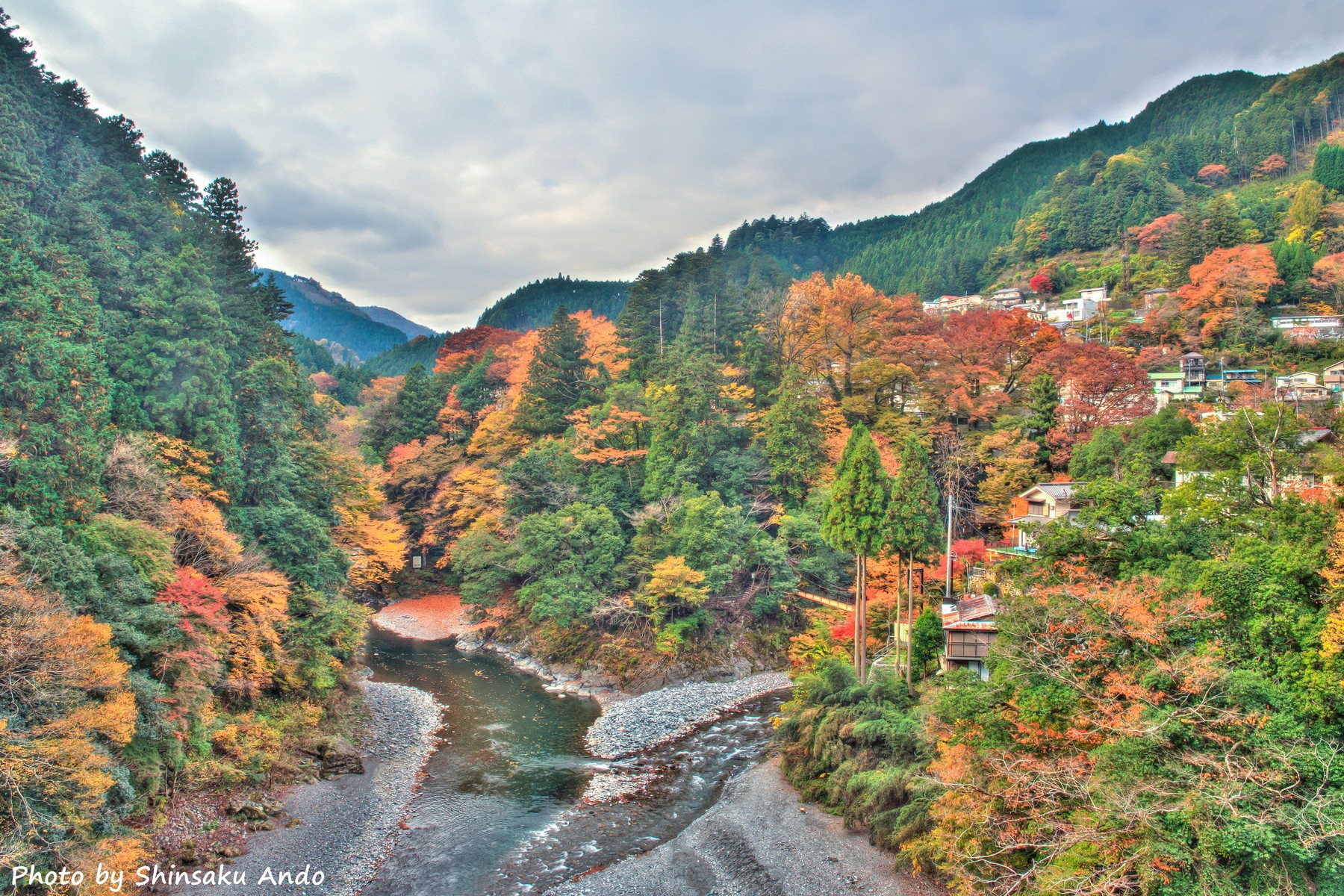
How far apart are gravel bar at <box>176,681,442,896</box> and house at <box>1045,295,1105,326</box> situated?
1896 inches

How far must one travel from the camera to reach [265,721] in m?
17.0

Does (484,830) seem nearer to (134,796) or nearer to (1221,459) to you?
(134,796)

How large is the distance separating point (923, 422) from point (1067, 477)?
6.97m

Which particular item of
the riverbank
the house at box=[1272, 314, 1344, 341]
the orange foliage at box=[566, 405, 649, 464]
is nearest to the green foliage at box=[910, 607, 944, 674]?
the riverbank

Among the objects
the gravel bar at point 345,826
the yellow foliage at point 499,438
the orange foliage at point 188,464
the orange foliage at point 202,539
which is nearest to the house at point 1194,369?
the yellow foliage at point 499,438

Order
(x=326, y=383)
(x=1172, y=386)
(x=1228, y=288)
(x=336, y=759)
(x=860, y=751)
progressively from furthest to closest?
(x=326, y=383) → (x=1228, y=288) → (x=1172, y=386) → (x=336, y=759) → (x=860, y=751)

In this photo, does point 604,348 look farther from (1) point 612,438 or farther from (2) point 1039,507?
(2) point 1039,507

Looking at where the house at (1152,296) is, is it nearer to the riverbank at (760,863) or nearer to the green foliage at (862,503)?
the green foliage at (862,503)

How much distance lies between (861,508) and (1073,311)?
39.6 m

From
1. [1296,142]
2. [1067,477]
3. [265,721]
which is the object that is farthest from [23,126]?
[1296,142]

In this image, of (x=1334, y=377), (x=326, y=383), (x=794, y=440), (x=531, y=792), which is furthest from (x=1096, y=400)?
(x=326, y=383)

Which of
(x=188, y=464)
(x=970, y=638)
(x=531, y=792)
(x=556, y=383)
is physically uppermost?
(x=556, y=383)

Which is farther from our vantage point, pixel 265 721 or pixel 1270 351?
pixel 1270 351

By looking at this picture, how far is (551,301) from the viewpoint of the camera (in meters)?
96.2
